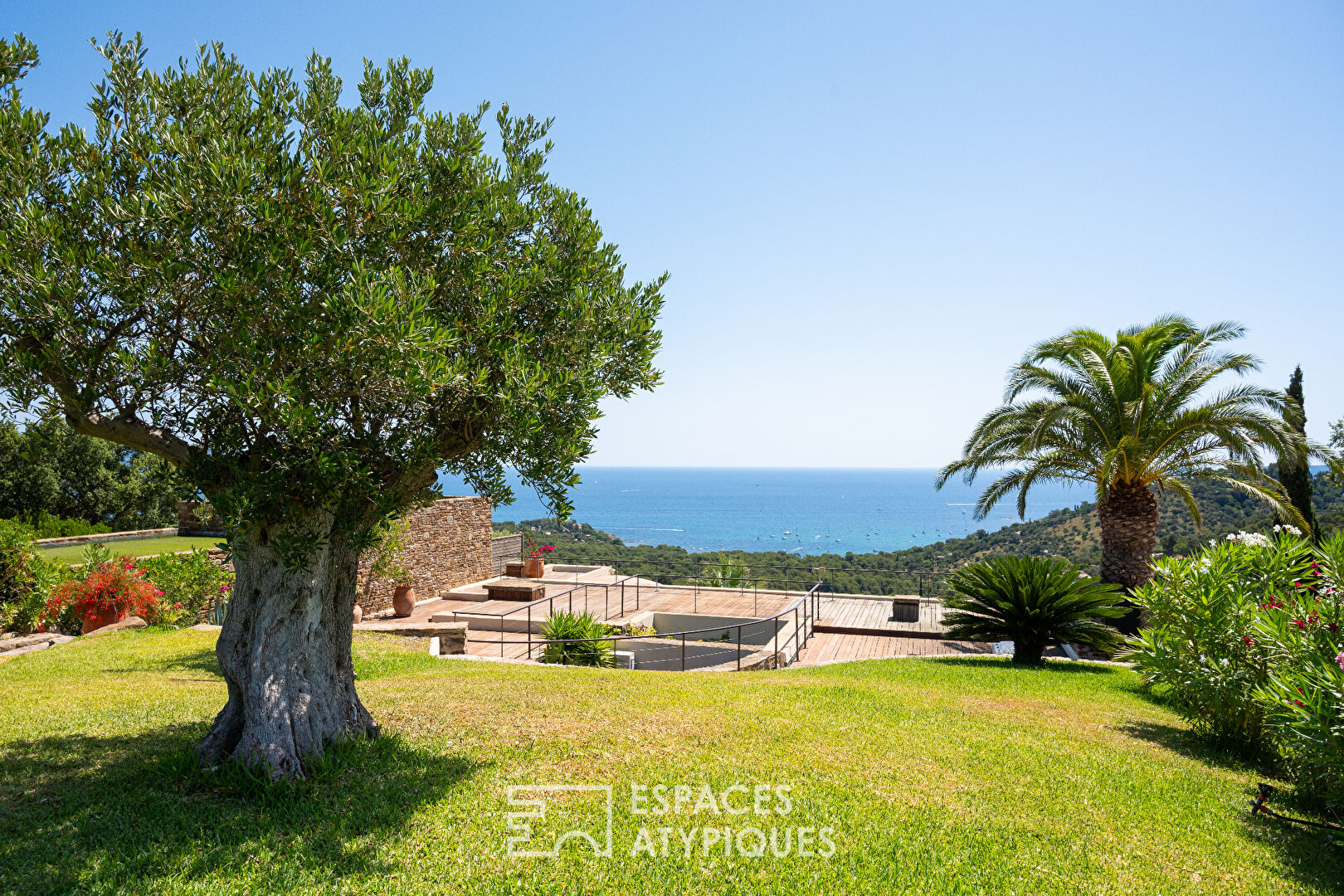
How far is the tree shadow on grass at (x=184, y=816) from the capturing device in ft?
13.3

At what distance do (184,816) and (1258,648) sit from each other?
26.7 ft

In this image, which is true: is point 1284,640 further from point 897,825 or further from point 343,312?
point 343,312

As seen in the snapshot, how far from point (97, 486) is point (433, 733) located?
28.5 meters

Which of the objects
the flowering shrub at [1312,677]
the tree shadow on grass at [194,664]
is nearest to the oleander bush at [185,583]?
the tree shadow on grass at [194,664]

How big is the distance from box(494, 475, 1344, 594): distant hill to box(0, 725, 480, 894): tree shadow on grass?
589 inches

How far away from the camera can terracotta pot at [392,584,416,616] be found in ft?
57.6

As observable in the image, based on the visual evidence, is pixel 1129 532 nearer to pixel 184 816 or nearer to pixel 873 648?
pixel 873 648

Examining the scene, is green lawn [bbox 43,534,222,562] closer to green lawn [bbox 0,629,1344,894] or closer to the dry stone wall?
the dry stone wall

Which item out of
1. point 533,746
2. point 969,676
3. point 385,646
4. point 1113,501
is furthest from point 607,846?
point 1113,501

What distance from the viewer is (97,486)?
27.1 meters

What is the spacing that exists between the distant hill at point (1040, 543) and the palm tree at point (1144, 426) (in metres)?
5.88

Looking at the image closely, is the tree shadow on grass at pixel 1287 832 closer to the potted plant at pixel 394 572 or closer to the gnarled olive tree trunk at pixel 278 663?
the gnarled olive tree trunk at pixel 278 663

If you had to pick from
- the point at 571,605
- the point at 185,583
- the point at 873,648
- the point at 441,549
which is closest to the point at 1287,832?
the point at 873,648

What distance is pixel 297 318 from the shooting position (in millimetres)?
4441
